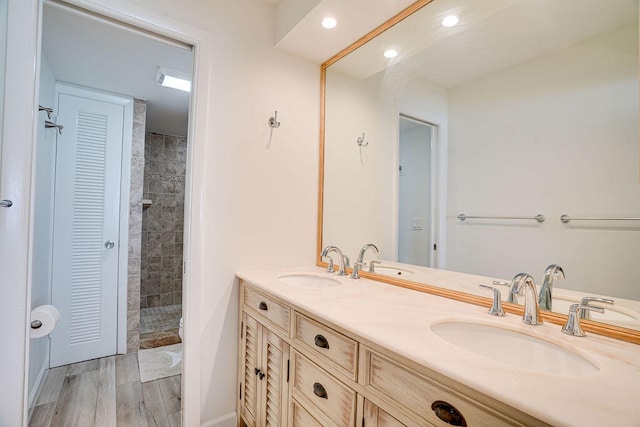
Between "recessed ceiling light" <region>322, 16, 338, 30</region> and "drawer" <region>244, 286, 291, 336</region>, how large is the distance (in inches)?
58.2

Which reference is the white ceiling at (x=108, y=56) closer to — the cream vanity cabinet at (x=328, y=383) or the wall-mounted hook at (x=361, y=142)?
the wall-mounted hook at (x=361, y=142)

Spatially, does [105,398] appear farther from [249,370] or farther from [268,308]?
[268,308]

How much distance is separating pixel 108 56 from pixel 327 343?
7.52 ft

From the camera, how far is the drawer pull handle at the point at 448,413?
2.12 ft

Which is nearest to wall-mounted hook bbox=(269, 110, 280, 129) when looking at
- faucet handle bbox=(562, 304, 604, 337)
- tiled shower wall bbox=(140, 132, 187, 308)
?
faucet handle bbox=(562, 304, 604, 337)

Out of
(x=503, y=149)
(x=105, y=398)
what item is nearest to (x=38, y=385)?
(x=105, y=398)

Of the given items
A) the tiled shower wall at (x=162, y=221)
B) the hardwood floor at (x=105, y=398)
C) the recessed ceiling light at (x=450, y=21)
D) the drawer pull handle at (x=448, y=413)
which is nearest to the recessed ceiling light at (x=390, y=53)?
the recessed ceiling light at (x=450, y=21)

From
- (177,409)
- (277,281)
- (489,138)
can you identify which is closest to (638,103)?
(489,138)

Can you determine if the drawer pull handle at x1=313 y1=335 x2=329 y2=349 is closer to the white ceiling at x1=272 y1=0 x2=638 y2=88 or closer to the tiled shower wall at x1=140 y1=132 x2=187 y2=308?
the white ceiling at x1=272 y1=0 x2=638 y2=88

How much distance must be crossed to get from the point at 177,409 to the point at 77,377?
0.94 meters

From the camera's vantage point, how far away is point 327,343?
1.03m

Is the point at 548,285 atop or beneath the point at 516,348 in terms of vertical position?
atop

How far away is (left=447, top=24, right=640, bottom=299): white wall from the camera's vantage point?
2.93 ft

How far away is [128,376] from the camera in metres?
2.22
